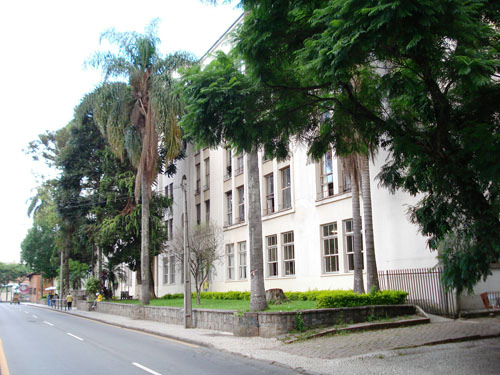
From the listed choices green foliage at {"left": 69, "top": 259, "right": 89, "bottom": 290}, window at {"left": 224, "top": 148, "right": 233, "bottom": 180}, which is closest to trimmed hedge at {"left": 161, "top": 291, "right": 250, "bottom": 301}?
window at {"left": 224, "top": 148, "right": 233, "bottom": 180}

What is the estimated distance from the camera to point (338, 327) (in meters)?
14.9

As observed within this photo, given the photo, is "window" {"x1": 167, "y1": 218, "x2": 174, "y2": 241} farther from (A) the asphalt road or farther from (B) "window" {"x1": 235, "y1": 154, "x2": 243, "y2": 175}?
(A) the asphalt road

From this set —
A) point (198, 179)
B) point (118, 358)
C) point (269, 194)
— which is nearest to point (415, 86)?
point (118, 358)

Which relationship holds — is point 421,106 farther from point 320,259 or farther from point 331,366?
point 320,259

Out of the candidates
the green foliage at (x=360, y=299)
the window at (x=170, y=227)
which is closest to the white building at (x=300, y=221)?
the green foliage at (x=360, y=299)

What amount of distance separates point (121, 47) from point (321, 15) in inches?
967

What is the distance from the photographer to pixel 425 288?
17594 millimetres

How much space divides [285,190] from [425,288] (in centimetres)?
1248

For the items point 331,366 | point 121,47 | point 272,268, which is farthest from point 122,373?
point 121,47

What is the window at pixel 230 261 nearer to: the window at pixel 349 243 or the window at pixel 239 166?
the window at pixel 239 166

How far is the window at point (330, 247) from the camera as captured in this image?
78.6 ft

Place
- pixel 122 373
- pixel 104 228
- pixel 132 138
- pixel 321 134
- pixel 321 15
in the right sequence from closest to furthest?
pixel 321 15 < pixel 122 373 < pixel 321 134 < pixel 132 138 < pixel 104 228

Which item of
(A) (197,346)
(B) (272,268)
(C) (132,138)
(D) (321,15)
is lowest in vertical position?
(A) (197,346)

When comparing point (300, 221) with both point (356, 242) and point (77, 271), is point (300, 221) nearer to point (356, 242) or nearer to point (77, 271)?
point (356, 242)
